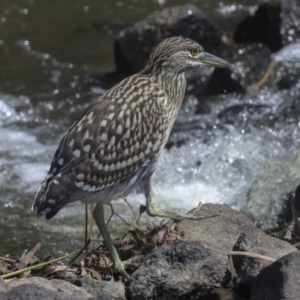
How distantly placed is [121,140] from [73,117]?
467 cm

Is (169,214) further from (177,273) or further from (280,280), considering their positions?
(280,280)

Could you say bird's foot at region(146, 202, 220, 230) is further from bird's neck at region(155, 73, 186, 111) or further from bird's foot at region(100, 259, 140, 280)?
bird's neck at region(155, 73, 186, 111)

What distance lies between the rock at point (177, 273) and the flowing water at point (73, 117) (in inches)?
104

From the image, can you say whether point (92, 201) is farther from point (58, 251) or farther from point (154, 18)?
point (154, 18)

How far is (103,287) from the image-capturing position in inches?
170

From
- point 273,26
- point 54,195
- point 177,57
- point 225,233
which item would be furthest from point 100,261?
point 273,26

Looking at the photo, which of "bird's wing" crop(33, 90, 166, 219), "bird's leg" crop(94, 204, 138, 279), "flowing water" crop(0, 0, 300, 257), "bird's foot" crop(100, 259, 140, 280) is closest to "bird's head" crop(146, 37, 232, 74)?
"bird's wing" crop(33, 90, 166, 219)

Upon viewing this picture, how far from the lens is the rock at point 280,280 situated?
3.79m

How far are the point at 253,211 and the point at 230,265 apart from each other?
3025 millimetres

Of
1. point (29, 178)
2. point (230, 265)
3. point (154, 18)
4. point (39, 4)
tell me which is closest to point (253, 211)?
point (29, 178)

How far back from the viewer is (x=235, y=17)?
40.3ft

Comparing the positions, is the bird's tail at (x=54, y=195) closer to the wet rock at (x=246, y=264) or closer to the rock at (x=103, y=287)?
the rock at (x=103, y=287)

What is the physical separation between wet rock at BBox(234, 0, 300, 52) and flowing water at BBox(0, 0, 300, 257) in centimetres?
71

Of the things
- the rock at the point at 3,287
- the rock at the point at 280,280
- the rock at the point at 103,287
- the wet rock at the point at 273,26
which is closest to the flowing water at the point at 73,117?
the wet rock at the point at 273,26
